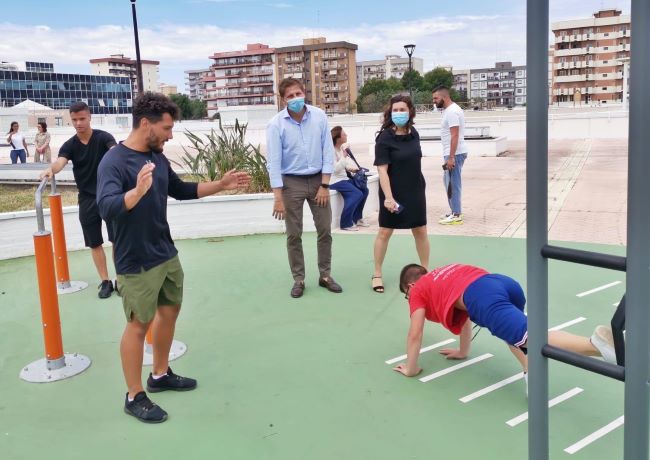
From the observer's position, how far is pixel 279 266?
270 inches

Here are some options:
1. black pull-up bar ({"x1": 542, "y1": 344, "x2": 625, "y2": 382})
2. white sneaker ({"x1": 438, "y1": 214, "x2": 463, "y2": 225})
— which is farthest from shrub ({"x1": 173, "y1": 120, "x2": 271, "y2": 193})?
black pull-up bar ({"x1": 542, "y1": 344, "x2": 625, "y2": 382})

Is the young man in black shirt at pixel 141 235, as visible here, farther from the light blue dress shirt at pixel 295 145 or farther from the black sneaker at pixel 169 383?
the light blue dress shirt at pixel 295 145

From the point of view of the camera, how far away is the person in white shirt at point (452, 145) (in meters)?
8.20

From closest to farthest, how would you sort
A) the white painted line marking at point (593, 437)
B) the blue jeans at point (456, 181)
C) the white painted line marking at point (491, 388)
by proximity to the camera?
1. the white painted line marking at point (593, 437)
2. the white painted line marking at point (491, 388)
3. the blue jeans at point (456, 181)

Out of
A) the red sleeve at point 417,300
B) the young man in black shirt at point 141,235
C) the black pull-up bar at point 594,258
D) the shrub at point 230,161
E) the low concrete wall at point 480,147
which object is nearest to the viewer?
the black pull-up bar at point 594,258

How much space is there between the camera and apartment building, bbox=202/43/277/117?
142 m

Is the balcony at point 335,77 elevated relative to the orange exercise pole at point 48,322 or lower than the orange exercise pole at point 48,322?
elevated

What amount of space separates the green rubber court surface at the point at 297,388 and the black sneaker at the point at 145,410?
45 mm

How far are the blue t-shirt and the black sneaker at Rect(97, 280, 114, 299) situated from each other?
8.68 feet

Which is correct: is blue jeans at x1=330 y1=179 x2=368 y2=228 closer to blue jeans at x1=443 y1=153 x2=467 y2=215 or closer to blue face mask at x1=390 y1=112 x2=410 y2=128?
blue jeans at x1=443 y1=153 x2=467 y2=215

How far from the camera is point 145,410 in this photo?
138 inches

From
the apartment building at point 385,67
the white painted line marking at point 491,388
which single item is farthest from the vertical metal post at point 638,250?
the apartment building at point 385,67

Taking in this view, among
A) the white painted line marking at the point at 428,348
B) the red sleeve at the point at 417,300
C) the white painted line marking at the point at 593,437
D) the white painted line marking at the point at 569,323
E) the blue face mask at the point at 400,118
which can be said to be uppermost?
the blue face mask at the point at 400,118

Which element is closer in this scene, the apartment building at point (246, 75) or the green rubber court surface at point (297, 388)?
the green rubber court surface at point (297, 388)
